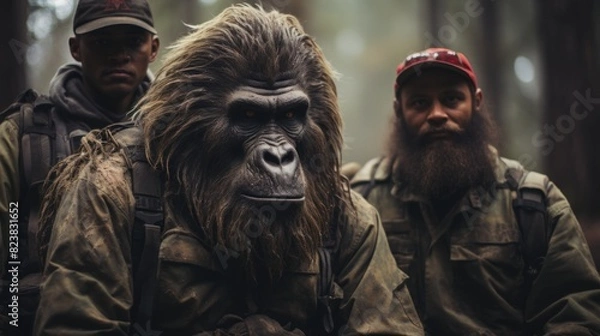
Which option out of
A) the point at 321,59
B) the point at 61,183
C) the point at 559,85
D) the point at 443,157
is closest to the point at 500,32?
the point at 559,85

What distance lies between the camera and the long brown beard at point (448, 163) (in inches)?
200

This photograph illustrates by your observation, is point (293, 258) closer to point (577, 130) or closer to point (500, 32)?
point (577, 130)

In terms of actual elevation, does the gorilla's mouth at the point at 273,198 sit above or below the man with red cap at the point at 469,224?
above

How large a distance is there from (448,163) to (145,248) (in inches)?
83.0

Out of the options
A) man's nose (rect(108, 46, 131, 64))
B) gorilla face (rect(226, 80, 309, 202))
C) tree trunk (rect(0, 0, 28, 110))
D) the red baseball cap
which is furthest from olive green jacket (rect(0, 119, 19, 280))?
tree trunk (rect(0, 0, 28, 110))

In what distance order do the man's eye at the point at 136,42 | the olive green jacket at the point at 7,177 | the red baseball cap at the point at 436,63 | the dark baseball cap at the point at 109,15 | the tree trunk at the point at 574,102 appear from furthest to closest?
the tree trunk at the point at 574,102, the red baseball cap at the point at 436,63, the man's eye at the point at 136,42, the dark baseball cap at the point at 109,15, the olive green jacket at the point at 7,177

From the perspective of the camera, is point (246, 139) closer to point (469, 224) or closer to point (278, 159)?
point (278, 159)

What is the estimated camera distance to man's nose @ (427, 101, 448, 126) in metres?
5.08

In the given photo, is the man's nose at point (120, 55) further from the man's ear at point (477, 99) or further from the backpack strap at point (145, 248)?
the man's ear at point (477, 99)

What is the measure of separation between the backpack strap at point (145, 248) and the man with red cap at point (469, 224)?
69.8 inches

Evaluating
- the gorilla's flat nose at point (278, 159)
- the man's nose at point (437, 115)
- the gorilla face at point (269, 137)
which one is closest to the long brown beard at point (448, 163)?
the man's nose at point (437, 115)

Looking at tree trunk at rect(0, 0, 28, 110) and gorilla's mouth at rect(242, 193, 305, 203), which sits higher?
tree trunk at rect(0, 0, 28, 110)

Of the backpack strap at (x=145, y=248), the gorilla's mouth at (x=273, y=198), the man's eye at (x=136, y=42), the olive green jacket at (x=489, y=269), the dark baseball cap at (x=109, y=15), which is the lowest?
the olive green jacket at (x=489, y=269)

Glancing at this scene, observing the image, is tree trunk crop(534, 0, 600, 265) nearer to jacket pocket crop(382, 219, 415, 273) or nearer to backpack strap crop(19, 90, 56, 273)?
jacket pocket crop(382, 219, 415, 273)
